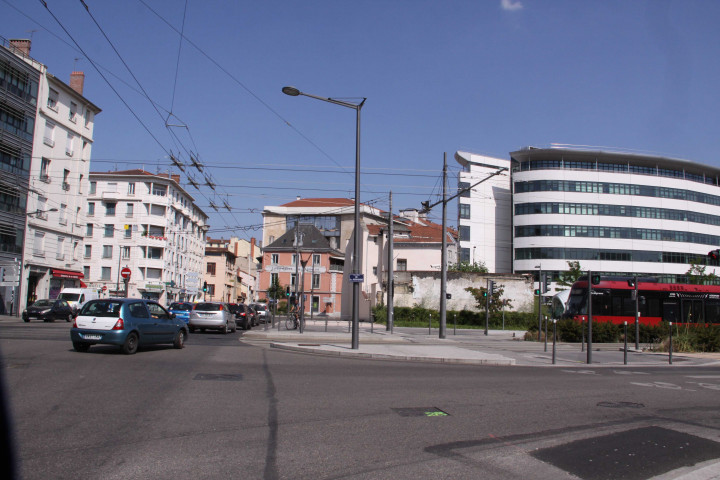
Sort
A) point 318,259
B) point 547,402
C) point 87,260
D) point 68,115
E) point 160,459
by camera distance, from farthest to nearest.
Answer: point 318,259 → point 87,260 → point 68,115 → point 547,402 → point 160,459

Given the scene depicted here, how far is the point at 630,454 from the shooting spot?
6.09 metres

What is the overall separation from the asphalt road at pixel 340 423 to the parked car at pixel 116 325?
1.06 m

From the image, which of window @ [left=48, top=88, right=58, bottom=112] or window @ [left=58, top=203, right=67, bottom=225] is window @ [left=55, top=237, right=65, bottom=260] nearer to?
window @ [left=58, top=203, right=67, bottom=225]

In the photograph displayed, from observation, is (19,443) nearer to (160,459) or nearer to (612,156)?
(160,459)

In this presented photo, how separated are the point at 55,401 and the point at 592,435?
693 centimetres

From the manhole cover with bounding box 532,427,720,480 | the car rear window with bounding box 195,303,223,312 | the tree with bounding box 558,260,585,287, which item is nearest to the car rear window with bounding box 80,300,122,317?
the manhole cover with bounding box 532,427,720,480

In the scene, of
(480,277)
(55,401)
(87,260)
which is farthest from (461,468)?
(87,260)

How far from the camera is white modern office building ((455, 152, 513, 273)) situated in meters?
77.1

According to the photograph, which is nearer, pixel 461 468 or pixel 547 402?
pixel 461 468

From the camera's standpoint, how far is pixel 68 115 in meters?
47.8

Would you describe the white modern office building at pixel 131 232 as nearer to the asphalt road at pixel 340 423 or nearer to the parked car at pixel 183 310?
the parked car at pixel 183 310

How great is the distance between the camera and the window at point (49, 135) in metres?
44.9

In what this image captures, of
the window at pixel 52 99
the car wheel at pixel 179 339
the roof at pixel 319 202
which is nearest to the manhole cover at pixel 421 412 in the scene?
the car wheel at pixel 179 339

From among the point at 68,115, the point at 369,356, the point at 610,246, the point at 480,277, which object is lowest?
the point at 369,356
